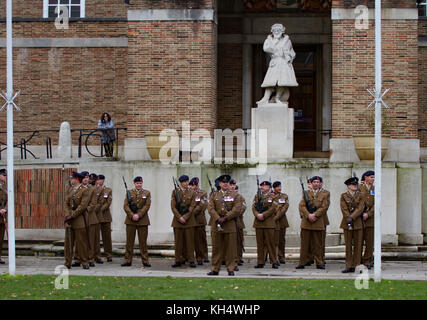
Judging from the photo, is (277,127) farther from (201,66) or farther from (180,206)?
(180,206)

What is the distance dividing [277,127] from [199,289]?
836 centimetres

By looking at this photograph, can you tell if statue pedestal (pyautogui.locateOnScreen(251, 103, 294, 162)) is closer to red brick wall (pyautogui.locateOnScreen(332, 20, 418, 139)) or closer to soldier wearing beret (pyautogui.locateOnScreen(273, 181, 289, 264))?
red brick wall (pyautogui.locateOnScreen(332, 20, 418, 139))

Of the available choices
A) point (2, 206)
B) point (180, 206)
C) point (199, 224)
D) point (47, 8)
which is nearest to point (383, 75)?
point (199, 224)

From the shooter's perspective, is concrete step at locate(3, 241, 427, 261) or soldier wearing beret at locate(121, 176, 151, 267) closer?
soldier wearing beret at locate(121, 176, 151, 267)

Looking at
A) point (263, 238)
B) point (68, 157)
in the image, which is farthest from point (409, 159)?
point (68, 157)

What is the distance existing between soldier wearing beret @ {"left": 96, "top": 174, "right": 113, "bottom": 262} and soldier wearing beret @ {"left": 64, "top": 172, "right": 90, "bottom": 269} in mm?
1471

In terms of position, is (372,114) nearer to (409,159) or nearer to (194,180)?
(409,159)

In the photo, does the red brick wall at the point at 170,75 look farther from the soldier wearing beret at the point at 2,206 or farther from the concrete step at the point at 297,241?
the soldier wearing beret at the point at 2,206

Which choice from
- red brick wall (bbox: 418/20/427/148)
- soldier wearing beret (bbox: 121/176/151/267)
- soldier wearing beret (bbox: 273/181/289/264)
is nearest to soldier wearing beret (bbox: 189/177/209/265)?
soldier wearing beret (bbox: 121/176/151/267)

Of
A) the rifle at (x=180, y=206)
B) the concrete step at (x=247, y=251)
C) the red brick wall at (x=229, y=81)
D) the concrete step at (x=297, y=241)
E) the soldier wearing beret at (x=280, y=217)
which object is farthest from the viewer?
the red brick wall at (x=229, y=81)

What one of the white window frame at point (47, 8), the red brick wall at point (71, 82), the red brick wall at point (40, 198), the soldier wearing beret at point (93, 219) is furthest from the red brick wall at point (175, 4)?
the white window frame at point (47, 8)

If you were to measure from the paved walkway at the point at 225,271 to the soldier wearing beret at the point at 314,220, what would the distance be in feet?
Answer: 0.89

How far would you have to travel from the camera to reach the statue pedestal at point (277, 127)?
2088cm

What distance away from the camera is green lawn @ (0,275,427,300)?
493 inches
